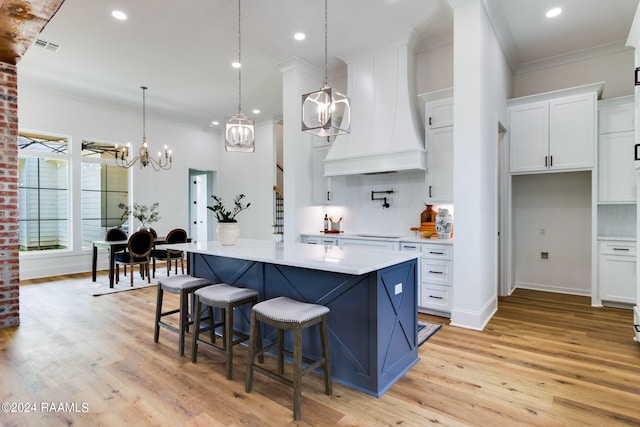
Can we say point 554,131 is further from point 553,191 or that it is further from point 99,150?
point 99,150

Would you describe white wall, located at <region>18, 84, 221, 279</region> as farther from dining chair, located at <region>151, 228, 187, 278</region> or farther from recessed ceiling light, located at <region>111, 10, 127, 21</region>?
A: recessed ceiling light, located at <region>111, 10, 127, 21</region>

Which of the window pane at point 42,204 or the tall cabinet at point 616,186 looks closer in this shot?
the tall cabinet at point 616,186

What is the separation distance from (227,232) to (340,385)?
177cm

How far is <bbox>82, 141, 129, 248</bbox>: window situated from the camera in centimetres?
698

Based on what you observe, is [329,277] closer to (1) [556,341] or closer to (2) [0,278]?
(1) [556,341]

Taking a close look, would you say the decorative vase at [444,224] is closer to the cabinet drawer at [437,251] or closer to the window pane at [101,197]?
the cabinet drawer at [437,251]

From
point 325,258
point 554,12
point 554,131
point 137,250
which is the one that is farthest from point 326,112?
point 137,250

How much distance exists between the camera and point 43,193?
6508 mm

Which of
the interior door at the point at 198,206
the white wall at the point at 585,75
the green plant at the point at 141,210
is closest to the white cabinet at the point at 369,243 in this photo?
the white wall at the point at 585,75

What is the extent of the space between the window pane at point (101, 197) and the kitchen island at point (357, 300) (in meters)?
5.58

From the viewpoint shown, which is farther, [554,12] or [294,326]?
[554,12]

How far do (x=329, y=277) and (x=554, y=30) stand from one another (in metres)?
4.31

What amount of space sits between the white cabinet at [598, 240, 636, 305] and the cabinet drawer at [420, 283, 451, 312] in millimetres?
2130

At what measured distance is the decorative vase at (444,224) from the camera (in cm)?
425
